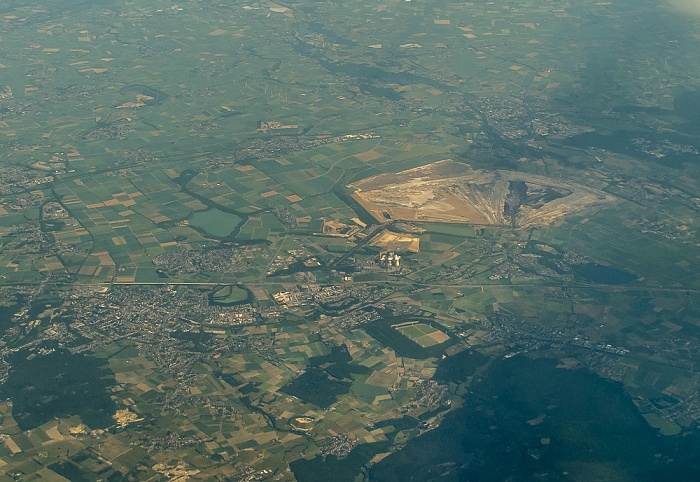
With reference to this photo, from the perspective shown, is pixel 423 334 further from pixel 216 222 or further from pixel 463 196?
pixel 216 222

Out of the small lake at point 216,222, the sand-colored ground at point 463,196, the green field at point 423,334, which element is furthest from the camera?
the sand-colored ground at point 463,196

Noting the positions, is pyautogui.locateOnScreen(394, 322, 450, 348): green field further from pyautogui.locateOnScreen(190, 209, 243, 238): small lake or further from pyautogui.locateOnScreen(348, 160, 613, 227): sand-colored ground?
pyautogui.locateOnScreen(190, 209, 243, 238): small lake

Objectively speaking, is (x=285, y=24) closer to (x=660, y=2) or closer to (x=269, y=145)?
(x=269, y=145)

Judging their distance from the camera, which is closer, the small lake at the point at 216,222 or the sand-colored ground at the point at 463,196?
the small lake at the point at 216,222

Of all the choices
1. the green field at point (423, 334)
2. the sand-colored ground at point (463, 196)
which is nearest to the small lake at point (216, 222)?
the sand-colored ground at point (463, 196)

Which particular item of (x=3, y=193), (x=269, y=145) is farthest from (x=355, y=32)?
(x=3, y=193)

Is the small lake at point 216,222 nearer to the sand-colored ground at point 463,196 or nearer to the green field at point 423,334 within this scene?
the sand-colored ground at point 463,196

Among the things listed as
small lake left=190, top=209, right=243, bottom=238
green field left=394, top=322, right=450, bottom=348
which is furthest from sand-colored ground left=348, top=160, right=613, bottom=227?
green field left=394, top=322, right=450, bottom=348

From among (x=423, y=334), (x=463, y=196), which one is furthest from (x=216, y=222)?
(x=423, y=334)
